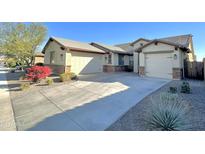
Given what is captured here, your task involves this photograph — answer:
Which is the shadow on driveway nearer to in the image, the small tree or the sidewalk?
the sidewalk

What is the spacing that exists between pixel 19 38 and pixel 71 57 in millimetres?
9115

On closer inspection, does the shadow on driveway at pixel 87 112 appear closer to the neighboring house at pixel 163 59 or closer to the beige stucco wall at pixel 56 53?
the neighboring house at pixel 163 59

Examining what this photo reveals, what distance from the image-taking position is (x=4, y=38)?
756 inches

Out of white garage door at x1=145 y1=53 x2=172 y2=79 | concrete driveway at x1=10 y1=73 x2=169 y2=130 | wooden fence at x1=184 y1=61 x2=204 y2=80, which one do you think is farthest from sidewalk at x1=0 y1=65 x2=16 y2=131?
Result: wooden fence at x1=184 y1=61 x2=204 y2=80

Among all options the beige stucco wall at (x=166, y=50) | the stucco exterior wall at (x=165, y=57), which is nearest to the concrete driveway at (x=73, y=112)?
the stucco exterior wall at (x=165, y=57)

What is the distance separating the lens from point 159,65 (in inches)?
542

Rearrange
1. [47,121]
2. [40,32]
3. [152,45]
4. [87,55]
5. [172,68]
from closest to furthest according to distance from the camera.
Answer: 1. [47,121]
2. [172,68]
3. [152,45]
4. [87,55]
5. [40,32]

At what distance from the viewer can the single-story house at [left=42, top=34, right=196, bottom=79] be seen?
12.9m

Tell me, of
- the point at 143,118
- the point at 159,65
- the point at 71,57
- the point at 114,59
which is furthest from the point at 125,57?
the point at 143,118

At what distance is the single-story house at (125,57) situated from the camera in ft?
42.4

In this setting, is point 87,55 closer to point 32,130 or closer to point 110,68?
point 110,68

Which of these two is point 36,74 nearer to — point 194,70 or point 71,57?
point 71,57

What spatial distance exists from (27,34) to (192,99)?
2102 cm
